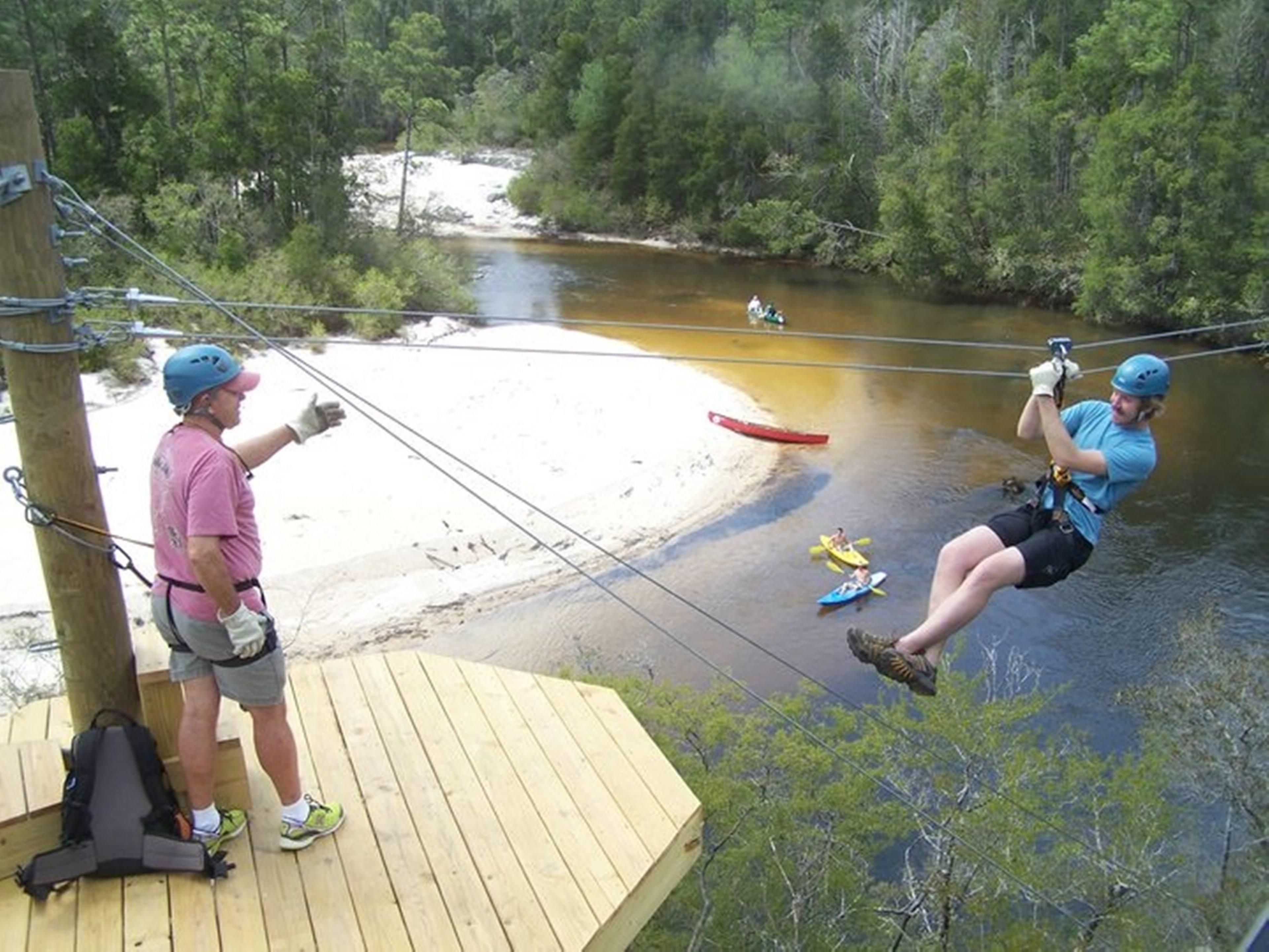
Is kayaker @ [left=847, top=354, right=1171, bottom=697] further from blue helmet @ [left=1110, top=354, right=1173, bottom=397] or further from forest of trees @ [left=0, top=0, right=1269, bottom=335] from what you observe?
forest of trees @ [left=0, top=0, right=1269, bottom=335]

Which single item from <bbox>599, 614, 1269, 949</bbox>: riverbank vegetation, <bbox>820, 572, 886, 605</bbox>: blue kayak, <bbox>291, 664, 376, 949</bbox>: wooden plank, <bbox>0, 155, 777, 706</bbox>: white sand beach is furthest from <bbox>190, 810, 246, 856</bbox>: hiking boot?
<bbox>820, 572, 886, 605</bbox>: blue kayak

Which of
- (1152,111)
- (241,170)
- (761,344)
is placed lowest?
(761,344)

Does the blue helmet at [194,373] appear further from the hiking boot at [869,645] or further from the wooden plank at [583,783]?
the hiking boot at [869,645]

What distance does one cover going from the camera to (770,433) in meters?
24.3

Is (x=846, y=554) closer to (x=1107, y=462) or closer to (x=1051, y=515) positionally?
(x=1051, y=515)

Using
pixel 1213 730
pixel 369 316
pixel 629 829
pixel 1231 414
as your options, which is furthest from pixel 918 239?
pixel 629 829

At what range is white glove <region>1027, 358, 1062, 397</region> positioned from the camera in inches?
200

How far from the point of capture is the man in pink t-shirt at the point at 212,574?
427cm

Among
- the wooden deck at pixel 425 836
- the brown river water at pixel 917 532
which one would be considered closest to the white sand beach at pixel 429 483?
the brown river water at pixel 917 532

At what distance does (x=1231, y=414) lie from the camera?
2614cm

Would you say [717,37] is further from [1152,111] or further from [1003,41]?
[1152,111]

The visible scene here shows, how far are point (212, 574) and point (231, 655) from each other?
48 cm

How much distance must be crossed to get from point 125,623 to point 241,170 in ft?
98.8

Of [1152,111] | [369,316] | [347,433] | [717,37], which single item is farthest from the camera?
[717,37]
